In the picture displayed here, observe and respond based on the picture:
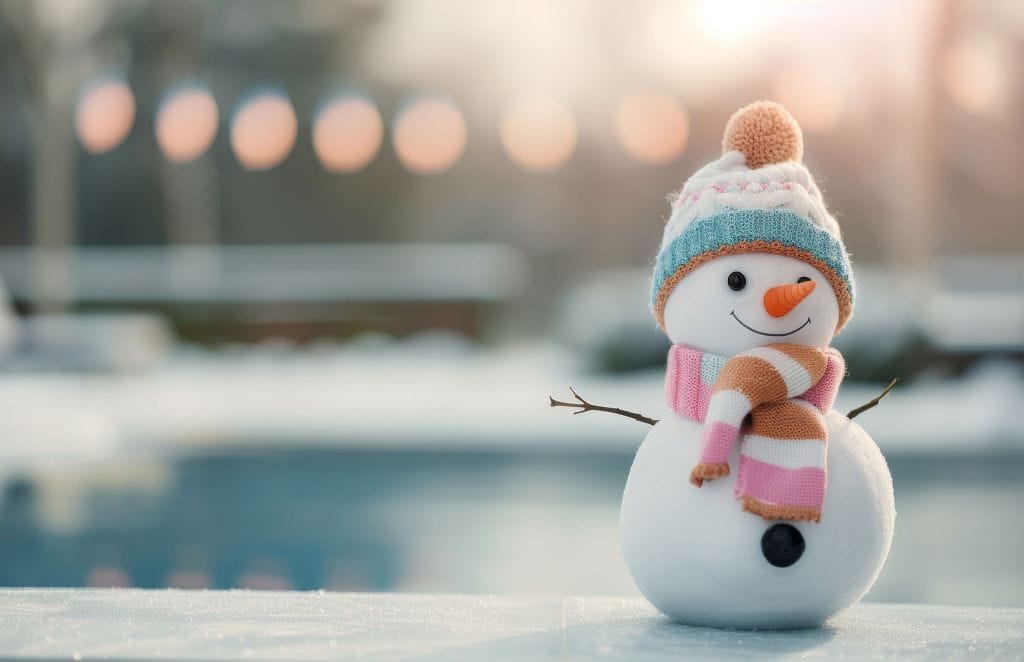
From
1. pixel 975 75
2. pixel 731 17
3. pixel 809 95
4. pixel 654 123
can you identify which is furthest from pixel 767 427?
pixel 731 17

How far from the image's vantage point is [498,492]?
854cm

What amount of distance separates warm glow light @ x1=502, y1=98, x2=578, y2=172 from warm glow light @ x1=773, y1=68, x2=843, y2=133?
104 inches

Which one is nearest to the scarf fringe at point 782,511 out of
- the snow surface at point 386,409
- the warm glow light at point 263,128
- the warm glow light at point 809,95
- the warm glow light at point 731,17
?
the snow surface at point 386,409

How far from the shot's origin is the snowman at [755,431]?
9.68ft

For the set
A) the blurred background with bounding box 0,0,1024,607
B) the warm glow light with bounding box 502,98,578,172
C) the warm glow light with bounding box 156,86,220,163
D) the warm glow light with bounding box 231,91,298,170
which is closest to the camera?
the blurred background with bounding box 0,0,1024,607

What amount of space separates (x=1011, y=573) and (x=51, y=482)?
644 centimetres

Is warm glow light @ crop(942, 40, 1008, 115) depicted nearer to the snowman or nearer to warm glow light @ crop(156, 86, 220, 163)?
warm glow light @ crop(156, 86, 220, 163)

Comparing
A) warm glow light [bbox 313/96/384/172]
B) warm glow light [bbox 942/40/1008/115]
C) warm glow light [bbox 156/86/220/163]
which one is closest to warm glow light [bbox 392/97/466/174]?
warm glow light [bbox 313/96/384/172]

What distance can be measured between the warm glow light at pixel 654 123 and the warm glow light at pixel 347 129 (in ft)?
10.0

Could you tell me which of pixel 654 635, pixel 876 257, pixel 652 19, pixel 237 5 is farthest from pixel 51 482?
pixel 876 257

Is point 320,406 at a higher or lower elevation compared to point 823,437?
lower

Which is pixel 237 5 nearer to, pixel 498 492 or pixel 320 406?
pixel 320 406

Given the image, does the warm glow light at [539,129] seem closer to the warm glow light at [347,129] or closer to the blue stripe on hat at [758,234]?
the warm glow light at [347,129]

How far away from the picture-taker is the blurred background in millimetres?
7371
